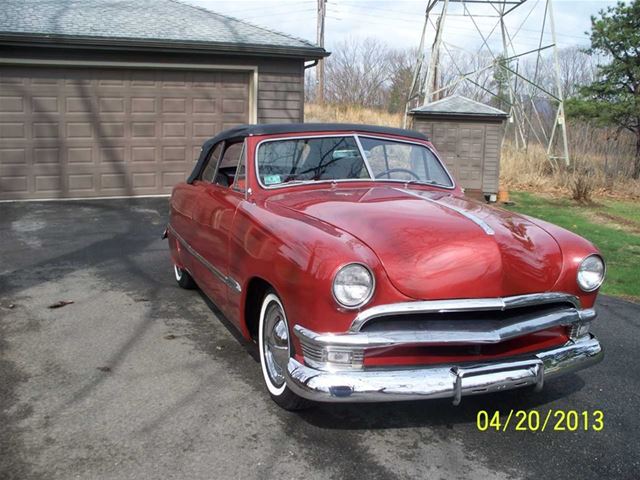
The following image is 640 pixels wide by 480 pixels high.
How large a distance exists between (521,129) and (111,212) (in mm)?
13351

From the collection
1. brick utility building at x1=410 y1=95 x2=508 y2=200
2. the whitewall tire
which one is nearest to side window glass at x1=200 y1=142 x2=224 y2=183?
the whitewall tire

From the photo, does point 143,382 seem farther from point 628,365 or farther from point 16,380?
point 628,365

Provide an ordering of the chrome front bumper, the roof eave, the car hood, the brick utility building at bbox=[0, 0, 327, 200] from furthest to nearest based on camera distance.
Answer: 1. the brick utility building at bbox=[0, 0, 327, 200]
2. the roof eave
3. the car hood
4. the chrome front bumper

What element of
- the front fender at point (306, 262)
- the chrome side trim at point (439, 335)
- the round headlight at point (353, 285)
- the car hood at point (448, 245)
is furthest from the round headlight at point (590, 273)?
the round headlight at point (353, 285)

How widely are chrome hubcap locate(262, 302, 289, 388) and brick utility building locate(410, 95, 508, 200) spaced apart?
10514 millimetres

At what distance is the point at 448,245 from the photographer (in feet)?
10.7

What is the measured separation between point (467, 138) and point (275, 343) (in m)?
11.1

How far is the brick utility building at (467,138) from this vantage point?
540 inches

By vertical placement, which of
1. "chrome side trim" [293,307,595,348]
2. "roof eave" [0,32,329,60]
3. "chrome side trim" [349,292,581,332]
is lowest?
"chrome side trim" [293,307,595,348]

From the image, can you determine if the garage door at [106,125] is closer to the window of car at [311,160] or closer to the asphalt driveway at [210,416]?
the asphalt driveway at [210,416]

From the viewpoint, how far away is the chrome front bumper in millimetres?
3012

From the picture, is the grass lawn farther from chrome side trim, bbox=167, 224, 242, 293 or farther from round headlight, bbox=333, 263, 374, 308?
round headlight, bbox=333, 263, 374, 308

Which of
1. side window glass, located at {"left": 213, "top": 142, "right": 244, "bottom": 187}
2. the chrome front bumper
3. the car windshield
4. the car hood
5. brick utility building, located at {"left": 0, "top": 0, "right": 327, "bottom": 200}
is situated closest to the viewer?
the chrome front bumper

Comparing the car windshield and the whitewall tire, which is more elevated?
the car windshield
